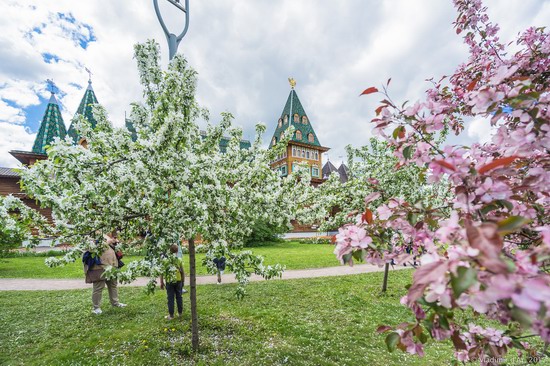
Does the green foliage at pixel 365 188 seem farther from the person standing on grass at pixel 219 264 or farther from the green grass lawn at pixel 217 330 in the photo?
the green grass lawn at pixel 217 330

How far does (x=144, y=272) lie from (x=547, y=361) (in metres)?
6.88

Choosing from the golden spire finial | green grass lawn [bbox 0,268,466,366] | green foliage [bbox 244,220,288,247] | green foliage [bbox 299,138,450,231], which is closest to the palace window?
the golden spire finial

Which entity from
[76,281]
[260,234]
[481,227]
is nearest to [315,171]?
[260,234]

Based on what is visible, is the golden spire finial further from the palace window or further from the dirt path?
the dirt path

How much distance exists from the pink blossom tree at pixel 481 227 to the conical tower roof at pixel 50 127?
34.0 m

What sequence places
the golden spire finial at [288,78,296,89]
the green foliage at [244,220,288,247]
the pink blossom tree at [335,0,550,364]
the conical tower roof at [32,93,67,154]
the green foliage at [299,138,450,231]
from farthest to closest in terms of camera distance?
the golden spire finial at [288,78,296,89] → the conical tower roof at [32,93,67,154] → the green foliage at [244,220,288,247] → the green foliage at [299,138,450,231] → the pink blossom tree at [335,0,550,364]

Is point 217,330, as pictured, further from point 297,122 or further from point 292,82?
point 292,82

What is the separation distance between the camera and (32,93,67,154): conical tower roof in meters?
26.4

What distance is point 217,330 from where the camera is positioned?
5.52 meters

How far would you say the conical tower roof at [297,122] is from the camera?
41.8 metres

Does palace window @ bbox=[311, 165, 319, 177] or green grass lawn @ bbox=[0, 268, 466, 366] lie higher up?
palace window @ bbox=[311, 165, 319, 177]

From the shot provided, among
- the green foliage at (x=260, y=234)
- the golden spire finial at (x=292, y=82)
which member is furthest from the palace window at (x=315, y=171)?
the green foliage at (x=260, y=234)

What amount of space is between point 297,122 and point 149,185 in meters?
40.1

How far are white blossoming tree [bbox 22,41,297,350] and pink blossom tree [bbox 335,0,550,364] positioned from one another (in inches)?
99.9
